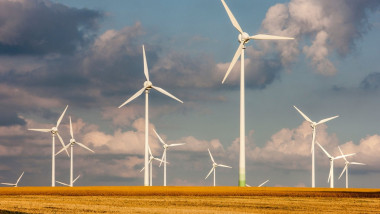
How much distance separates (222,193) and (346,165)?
68.5m

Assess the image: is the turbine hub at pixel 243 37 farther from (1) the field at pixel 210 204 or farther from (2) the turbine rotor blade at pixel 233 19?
(1) the field at pixel 210 204

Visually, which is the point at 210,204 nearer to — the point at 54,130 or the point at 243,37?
the point at 243,37

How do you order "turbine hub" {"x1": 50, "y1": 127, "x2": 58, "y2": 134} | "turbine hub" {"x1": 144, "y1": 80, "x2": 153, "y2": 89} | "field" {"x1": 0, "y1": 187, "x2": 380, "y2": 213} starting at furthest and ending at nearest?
"turbine hub" {"x1": 50, "y1": 127, "x2": 58, "y2": 134} < "turbine hub" {"x1": 144, "y1": 80, "x2": 153, "y2": 89} < "field" {"x1": 0, "y1": 187, "x2": 380, "y2": 213}

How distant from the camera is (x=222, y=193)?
8056 cm

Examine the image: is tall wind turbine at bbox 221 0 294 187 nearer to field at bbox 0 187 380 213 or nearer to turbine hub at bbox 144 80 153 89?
field at bbox 0 187 380 213

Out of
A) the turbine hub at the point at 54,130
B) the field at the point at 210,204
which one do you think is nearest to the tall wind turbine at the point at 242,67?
the field at the point at 210,204

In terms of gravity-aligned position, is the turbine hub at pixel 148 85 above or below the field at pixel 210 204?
above

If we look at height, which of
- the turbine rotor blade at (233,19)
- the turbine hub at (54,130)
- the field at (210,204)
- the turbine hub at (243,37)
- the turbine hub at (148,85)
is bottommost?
the field at (210,204)

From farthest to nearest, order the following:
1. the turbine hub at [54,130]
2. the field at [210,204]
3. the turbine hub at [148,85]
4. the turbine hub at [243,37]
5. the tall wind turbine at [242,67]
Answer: the turbine hub at [54,130], the turbine hub at [148,85], the turbine hub at [243,37], the tall wind turbine at [242,67], the field at [210,204]

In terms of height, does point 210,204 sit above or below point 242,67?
below

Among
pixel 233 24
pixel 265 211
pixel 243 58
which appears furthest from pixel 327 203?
pixel 233 24

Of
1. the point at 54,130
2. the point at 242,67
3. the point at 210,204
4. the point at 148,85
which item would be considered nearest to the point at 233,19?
the point at 242,67

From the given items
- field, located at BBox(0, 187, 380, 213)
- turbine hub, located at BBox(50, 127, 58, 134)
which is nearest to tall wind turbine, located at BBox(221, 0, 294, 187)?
field, located at BBox(0, 187, 380, 213)

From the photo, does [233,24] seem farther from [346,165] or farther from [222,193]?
[346,165]
